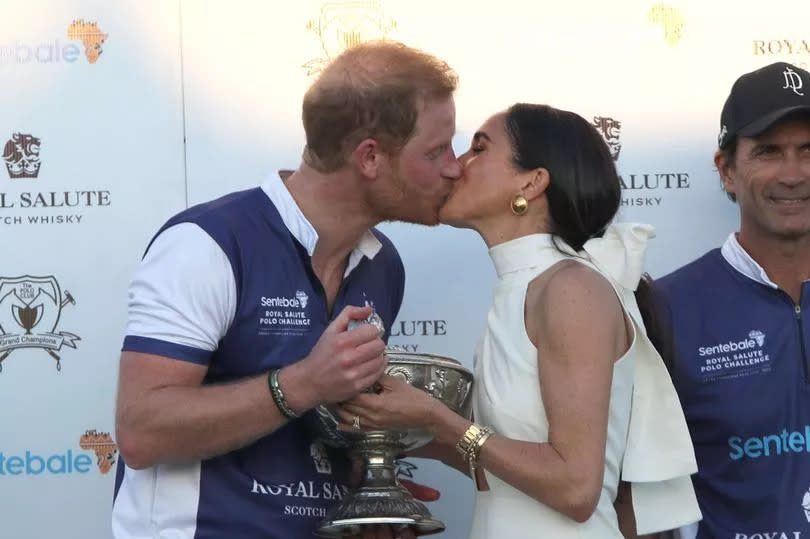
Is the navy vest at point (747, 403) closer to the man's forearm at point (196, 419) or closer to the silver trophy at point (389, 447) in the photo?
the silver trophy at point (389, 447)

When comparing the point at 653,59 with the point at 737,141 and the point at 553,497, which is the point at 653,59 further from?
the point at 553,497

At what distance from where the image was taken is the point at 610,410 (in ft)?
9.09

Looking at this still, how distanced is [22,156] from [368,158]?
121 centimetres

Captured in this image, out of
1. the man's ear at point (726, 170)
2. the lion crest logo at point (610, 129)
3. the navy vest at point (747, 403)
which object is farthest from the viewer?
the lion crest logo at point (610, 129)

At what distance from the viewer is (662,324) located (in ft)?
10.3

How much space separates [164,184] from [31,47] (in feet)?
1.83

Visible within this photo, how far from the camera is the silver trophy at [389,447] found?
9.00ft

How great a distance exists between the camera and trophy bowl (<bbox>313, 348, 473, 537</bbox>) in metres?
2.74

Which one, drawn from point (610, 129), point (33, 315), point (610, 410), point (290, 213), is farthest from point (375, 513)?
point (610, 129)

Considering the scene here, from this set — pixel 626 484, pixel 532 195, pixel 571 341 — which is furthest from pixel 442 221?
pixel 626 484

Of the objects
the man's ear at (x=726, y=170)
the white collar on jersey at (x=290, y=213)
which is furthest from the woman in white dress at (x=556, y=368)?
the man's ear at (x=726, y=170)

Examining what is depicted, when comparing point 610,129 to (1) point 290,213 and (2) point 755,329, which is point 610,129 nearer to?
(2) point 755,329

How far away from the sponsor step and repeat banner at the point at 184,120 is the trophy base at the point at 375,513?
922 mm

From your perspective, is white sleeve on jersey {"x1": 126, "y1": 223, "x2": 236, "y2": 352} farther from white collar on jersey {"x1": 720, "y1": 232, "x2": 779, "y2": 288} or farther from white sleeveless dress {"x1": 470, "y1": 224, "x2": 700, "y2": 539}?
white collar on jersey {"x1": 720, "y1": 232, "x2": 779, "y2": 288}
